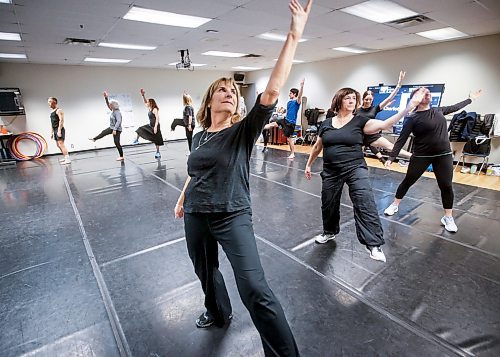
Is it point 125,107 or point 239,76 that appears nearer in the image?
point 125,107

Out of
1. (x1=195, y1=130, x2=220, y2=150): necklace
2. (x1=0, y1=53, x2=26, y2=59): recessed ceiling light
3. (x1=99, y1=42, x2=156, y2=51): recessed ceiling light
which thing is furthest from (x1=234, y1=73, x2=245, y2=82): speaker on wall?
(x1=195, y1=130, x2=220, y2=150): necklace

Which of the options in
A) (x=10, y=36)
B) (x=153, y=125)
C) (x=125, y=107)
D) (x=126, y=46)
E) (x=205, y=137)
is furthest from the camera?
(x=125, y=107)

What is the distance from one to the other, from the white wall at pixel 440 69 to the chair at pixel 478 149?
305 mm

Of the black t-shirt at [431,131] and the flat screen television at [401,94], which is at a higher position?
the flat screen television at [401,94]

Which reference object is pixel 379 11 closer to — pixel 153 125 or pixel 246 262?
pixel 246 262

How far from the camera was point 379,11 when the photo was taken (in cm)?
410

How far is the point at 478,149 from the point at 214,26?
5903mm

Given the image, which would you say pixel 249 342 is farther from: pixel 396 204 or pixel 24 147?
pixel 24 147

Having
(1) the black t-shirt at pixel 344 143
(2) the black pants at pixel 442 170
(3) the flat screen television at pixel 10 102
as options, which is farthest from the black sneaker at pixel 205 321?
(3) the flat screen television at pixel 10 102

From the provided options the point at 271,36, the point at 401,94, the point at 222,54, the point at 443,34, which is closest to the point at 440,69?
the point at 401,94

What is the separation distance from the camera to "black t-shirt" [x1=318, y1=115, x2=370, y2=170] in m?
2.27

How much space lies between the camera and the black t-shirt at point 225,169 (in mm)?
1264

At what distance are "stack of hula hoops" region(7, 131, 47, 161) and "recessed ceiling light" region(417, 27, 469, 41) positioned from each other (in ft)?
33.9

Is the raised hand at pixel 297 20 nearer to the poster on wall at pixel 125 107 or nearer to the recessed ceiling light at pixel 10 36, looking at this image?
the recessed ceiling light at pixel 10 36
